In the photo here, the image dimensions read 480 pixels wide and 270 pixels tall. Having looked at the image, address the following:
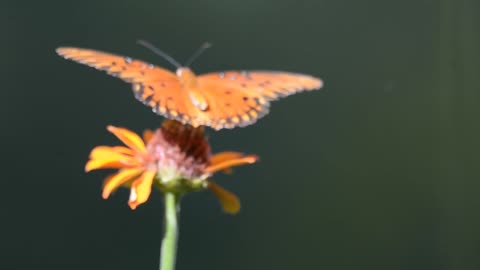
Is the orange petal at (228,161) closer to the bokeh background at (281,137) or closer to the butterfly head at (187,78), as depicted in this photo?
the butterfly head at (187,78)

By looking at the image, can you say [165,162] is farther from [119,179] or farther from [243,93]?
→ [243,93]

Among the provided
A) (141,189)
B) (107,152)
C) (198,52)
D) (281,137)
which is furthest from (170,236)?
(281,137)

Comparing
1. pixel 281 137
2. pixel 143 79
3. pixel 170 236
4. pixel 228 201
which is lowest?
pixel 170 236

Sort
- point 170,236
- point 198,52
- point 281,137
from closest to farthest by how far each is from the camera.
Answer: point 170,236 < point 198,52 < point 281,137

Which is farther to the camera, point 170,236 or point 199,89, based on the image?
point 199,89

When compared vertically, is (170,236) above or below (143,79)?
below

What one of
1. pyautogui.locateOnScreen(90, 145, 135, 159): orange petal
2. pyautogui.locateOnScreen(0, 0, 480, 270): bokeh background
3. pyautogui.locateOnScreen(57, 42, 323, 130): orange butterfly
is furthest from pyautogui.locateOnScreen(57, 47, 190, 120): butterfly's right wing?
pyautogui.locateOnScreen(0, 0, 480, 270): bokeh background

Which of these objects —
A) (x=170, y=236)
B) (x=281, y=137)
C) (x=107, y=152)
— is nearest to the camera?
(x=170, y=236)

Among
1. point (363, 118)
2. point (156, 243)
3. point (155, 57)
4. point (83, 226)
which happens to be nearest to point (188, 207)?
point (156, 243)
